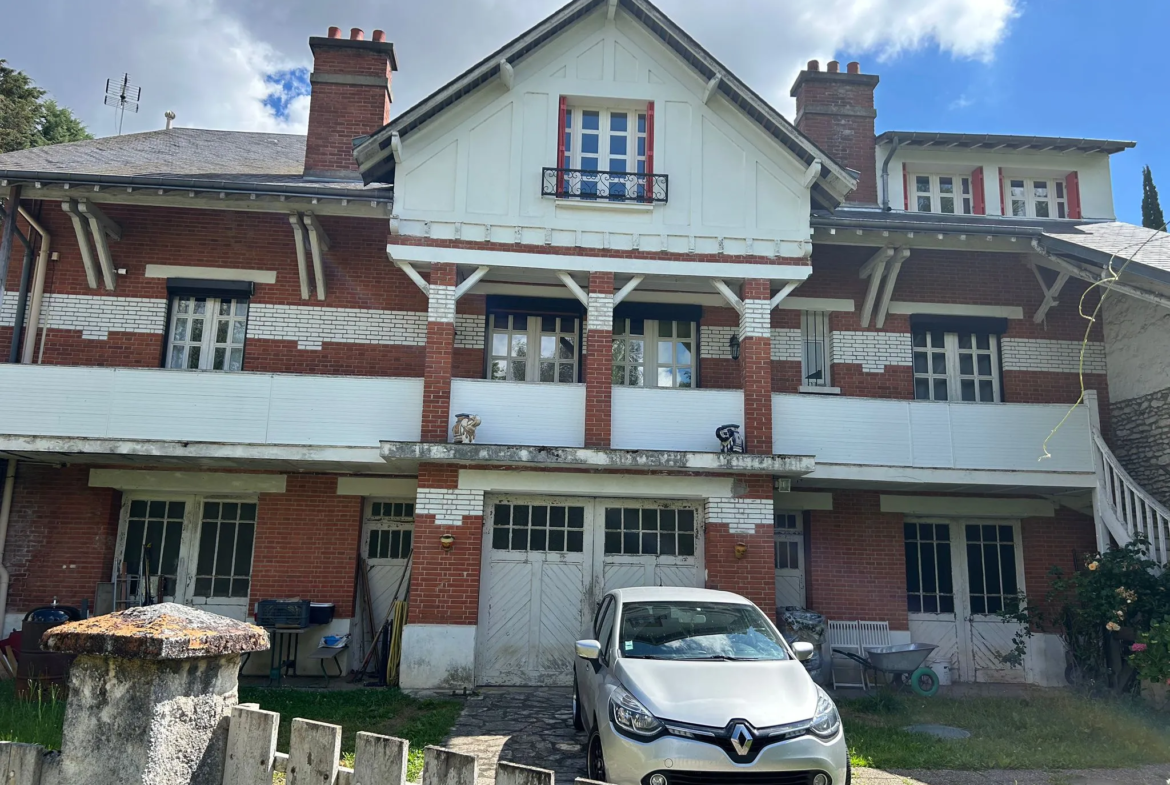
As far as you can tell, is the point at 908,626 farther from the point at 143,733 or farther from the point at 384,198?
the point at 143,733

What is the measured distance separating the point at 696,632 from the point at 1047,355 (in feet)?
31.2

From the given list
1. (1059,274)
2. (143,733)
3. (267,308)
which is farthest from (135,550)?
(1059,274)

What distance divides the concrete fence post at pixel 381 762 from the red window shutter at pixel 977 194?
49.3 feet

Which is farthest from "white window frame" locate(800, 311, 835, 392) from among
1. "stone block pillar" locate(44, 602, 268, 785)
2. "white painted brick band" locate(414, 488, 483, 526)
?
"stone block pillar" locate(44, 602, 268, 785)

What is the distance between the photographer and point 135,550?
12.1m

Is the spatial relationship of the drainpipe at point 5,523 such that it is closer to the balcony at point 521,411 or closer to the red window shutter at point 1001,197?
the balcony at point 521,411

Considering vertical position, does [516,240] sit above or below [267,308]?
above

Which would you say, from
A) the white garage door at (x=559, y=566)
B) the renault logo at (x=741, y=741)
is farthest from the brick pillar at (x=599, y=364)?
the renault logo at (x=741, y=741)

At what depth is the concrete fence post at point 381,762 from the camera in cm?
286

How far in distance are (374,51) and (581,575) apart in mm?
9720

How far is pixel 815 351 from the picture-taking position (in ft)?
42.4

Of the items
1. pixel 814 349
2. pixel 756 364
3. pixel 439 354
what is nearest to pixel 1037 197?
pixel 814 349

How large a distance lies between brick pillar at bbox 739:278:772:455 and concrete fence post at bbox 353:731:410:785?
8.71 m

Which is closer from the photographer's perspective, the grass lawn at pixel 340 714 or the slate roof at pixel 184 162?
the grass lawn at pixel 340 714
